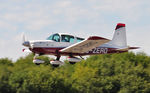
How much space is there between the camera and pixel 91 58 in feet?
229

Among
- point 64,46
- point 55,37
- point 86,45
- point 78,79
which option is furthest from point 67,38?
point 78,79

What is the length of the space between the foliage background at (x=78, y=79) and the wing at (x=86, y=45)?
24.8 metres

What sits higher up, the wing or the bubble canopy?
the bubble canopy

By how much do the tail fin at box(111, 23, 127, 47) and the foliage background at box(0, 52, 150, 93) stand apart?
23.3 m

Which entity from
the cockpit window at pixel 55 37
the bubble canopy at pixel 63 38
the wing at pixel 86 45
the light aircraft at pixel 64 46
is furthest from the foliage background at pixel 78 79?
the wing at pixel 86 45

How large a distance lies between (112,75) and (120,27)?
30472 millimetres

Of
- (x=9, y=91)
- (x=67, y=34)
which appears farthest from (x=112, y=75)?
(x=67, y=34)

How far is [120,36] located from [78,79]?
29026mm

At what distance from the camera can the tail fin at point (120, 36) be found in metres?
25.9

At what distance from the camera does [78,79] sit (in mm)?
54406

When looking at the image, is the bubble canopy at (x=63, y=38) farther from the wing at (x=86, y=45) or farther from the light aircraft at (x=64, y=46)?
the wing at (x=86, y=45)

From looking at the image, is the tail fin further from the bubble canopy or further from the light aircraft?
the bubble canopy

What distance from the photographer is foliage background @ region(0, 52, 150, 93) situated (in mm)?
47906

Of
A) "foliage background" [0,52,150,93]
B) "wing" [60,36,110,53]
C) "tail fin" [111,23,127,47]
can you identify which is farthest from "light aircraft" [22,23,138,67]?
"foliage background" [0,52,150,93]
